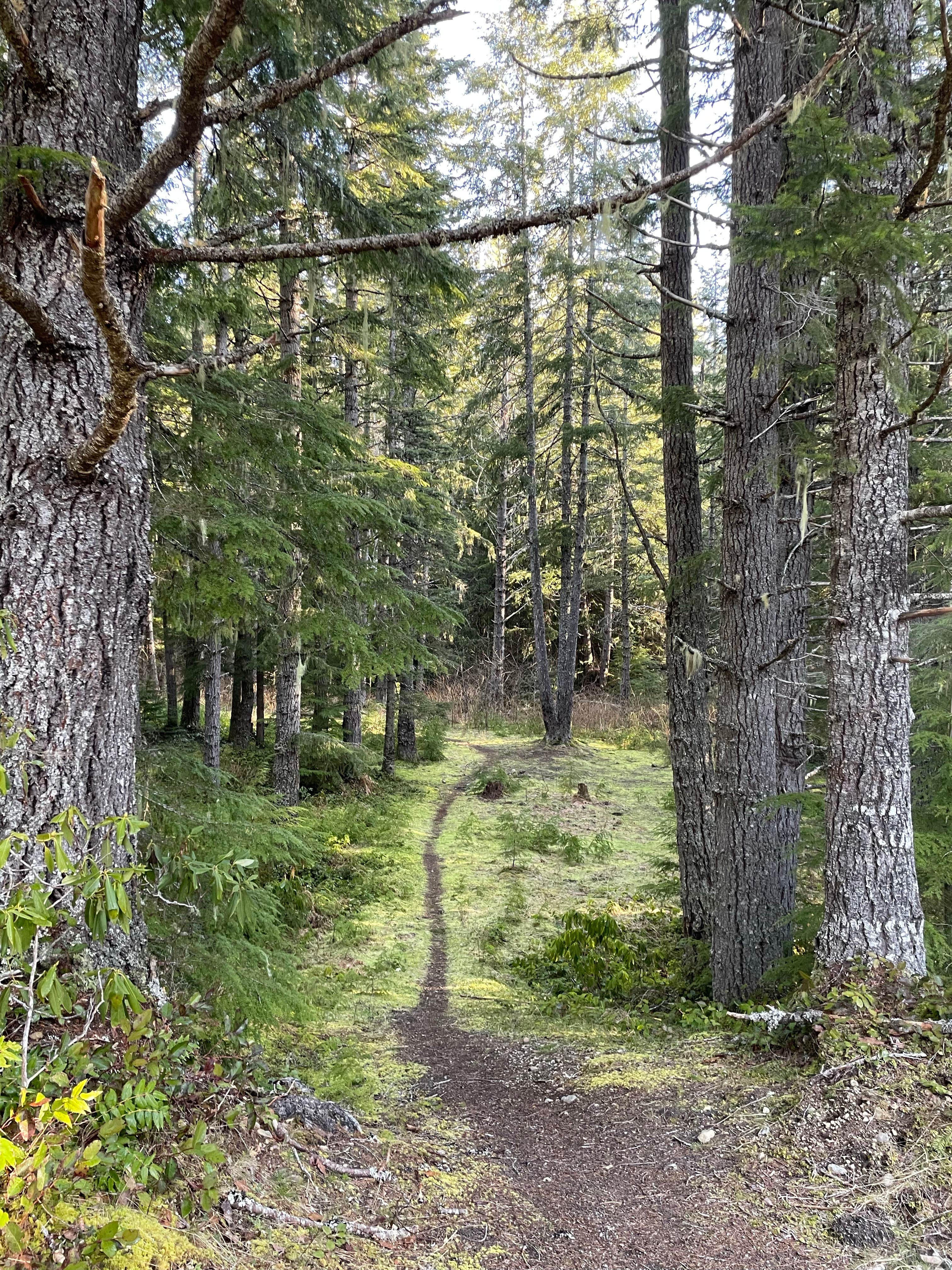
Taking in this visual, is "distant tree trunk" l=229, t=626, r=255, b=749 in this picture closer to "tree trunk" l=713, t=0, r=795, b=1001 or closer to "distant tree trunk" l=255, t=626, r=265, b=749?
"distant tree trunk" l=255, t=626, r=265, b=749

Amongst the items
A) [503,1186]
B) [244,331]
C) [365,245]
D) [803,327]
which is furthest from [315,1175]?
[244,331]

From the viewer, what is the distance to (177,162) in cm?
254

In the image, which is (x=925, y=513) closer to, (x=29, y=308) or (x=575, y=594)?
(x=29, y=308)

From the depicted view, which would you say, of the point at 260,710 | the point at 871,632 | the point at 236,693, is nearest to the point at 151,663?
the point at 236,693

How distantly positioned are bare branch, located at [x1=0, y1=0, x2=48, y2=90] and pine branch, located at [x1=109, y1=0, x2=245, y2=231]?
0.55 m

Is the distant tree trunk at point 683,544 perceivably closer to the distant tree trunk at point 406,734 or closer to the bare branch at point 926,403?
the bare branch at point 926,403

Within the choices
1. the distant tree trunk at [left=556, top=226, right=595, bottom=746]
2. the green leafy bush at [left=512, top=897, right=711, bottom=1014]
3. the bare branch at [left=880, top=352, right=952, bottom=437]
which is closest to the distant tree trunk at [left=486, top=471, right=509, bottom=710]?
the distant tree trunk at [left=556, top=226, right=595, bottom=746]

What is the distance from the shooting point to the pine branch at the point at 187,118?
2100mm

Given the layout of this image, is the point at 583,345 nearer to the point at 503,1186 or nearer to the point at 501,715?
the point at 501,715

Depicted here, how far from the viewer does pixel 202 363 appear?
7.72ft

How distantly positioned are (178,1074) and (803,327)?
210 inches

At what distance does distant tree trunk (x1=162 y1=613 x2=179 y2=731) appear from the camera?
15.6 m

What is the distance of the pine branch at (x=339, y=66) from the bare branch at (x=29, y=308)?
1.01 metres

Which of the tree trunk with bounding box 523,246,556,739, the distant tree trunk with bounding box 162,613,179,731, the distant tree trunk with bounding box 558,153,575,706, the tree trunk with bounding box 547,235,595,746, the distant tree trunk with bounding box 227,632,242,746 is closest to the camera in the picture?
the distant tree trunk with bounding box 227,632,242,746
